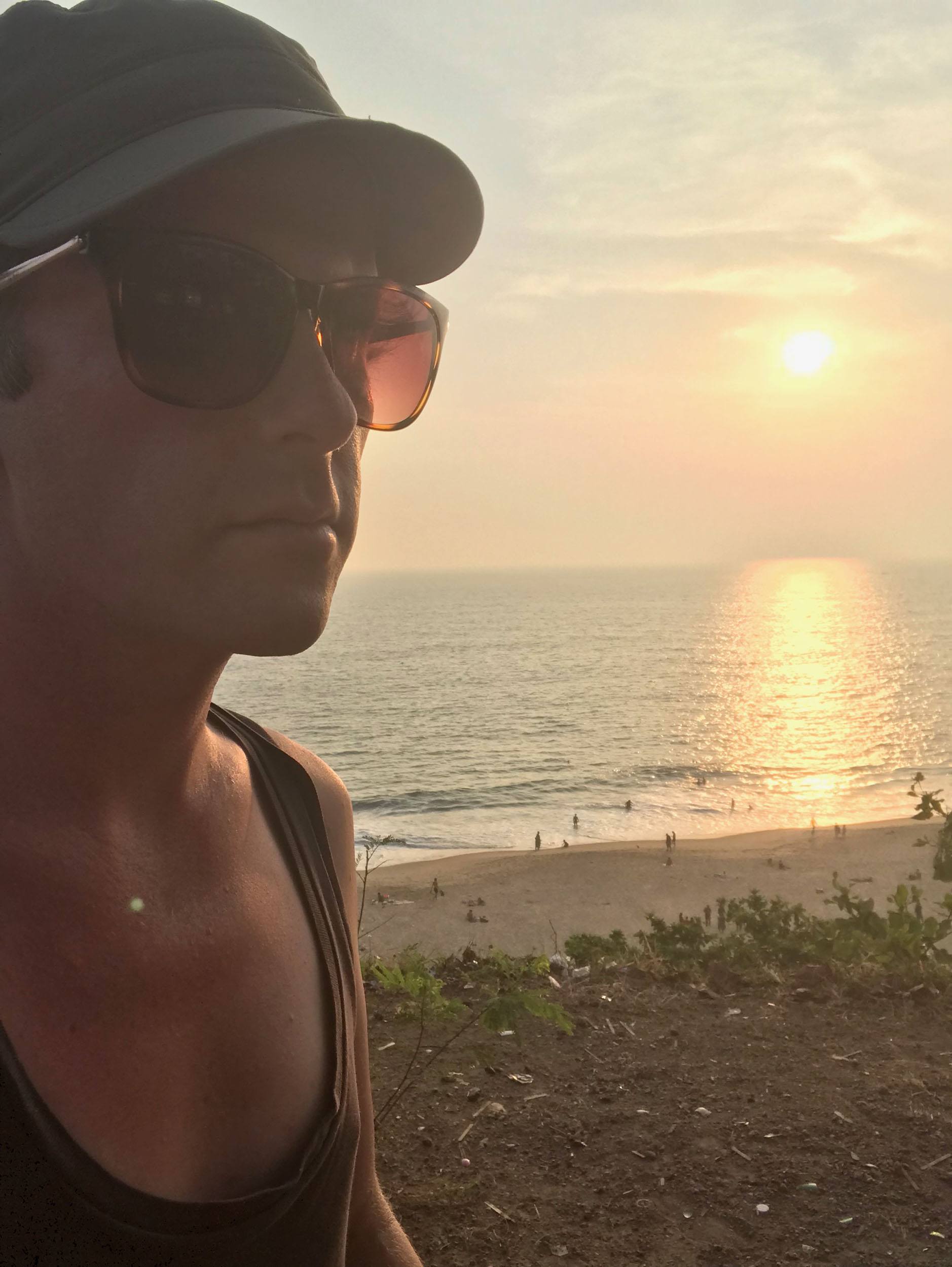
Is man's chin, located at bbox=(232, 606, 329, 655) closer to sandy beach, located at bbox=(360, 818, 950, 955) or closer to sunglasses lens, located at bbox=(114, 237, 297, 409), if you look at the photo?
sunglasses lens, located at bbox=(114, 237, 297, 409)

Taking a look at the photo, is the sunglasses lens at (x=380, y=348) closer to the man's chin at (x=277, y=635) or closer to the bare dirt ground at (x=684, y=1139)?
the man's chin at (x=277, y=635)

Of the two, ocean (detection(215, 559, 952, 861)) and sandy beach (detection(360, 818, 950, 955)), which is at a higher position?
sandy beach (detection(360, 818, 950, 955))

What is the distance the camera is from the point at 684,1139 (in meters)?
3.63

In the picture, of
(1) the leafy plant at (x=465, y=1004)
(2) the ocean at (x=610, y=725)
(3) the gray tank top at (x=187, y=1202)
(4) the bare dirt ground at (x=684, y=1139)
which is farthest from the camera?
(2) the ocean at (x=610, y=725)

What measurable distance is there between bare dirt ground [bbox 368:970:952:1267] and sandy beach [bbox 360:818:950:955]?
36.5 ft

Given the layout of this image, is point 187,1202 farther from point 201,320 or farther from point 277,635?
point 201,320

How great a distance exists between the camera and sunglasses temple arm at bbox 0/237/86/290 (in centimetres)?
145

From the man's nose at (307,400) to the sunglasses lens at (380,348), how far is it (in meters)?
0.06

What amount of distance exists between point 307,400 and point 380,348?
422 mm

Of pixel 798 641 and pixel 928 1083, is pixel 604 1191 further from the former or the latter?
pixel 798 641

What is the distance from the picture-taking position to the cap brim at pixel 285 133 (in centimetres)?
142

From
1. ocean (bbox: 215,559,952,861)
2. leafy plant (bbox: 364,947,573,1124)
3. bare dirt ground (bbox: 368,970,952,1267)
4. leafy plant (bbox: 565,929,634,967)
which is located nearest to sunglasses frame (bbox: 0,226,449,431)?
leafy plant (bbox: 364,947,573,1124)

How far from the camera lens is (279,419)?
1.61 meters

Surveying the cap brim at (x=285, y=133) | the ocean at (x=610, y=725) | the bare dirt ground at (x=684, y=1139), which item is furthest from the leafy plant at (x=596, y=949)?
the ocean at (x=610, y=725)
